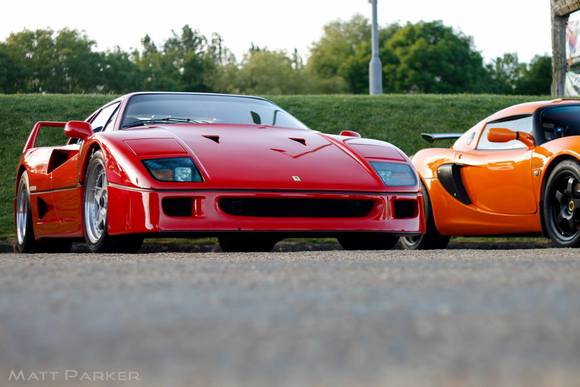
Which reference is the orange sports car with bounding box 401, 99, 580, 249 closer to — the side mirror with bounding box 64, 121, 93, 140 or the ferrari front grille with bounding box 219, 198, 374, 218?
the ferrari front grille with bounding box 219, 198, 374, 218

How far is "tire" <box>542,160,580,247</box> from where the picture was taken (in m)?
7.79

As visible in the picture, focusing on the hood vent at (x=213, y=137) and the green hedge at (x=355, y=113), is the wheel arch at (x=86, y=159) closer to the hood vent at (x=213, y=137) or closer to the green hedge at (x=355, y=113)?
the hood vent at (x=213, y=137)

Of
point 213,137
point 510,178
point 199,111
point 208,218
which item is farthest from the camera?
point 510,178

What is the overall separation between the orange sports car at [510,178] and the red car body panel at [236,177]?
45.1 inches

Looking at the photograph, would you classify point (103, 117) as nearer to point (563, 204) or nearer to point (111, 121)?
point (111, 121)

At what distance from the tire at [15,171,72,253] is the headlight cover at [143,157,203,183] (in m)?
2.39

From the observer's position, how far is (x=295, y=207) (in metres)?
7.02

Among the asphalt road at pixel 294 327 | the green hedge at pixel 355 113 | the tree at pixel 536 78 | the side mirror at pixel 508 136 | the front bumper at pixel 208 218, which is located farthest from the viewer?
the tree at pixel 536 78

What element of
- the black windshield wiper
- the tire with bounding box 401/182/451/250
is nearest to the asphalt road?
the black windshield wiper

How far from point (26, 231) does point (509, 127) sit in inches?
165

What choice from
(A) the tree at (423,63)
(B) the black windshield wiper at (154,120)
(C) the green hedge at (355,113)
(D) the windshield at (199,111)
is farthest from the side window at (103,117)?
(A) the tree at (423,63)

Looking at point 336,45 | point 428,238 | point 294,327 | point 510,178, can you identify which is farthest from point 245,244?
point 336,45

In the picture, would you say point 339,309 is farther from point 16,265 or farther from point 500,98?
point 500,98

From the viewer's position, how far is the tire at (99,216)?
23.6 feet
